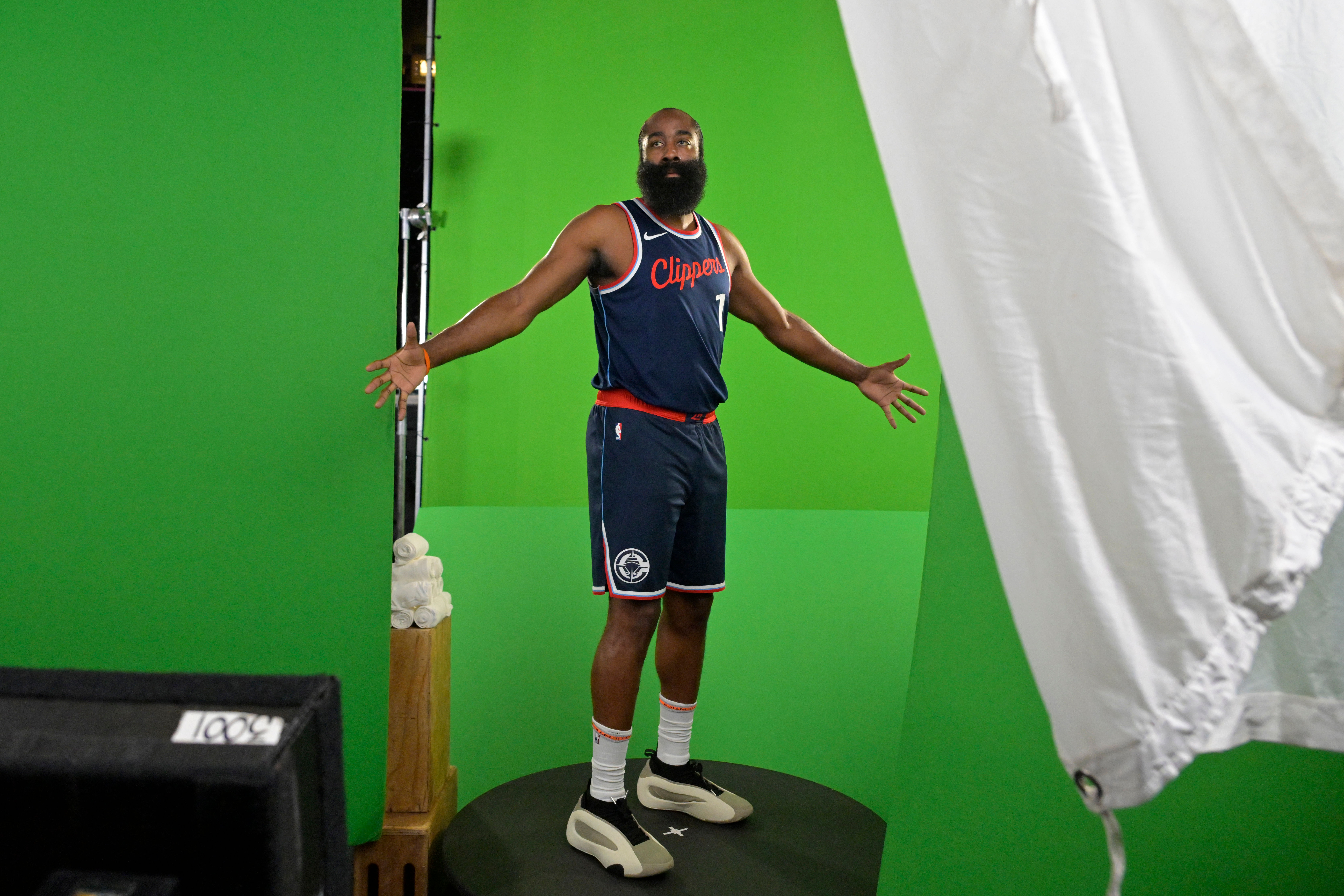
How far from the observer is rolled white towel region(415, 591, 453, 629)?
198 centimetres

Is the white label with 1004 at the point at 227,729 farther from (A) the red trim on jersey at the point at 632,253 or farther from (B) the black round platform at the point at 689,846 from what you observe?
(A) the red trim on jersey at the point at 632,253

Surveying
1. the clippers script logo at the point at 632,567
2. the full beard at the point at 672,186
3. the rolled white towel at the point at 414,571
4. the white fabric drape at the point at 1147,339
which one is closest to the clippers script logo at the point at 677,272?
the full beard at the point at 672,186

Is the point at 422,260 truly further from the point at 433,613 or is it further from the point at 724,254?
the point at 433,613

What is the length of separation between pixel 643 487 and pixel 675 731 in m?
0.65

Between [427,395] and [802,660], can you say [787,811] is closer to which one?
[802,660]

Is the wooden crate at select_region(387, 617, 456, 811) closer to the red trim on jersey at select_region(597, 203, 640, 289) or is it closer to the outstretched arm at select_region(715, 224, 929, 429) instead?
the red trim on jersey at select_region(597, 203, 640, 289)

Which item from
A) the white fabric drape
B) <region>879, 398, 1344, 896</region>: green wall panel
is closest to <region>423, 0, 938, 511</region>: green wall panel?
<region>879, 398, 1344, 896</region>: green wall panel

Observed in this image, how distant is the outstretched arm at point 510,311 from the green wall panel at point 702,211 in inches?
32.5

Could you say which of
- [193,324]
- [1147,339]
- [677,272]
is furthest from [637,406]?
[1147,339]

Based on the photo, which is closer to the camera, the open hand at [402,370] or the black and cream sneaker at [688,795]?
the open hand at [402,370]

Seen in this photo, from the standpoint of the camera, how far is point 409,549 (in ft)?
6.79

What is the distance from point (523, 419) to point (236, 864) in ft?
7.73

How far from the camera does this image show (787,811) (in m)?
2.25

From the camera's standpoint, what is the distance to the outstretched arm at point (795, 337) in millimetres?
2217
